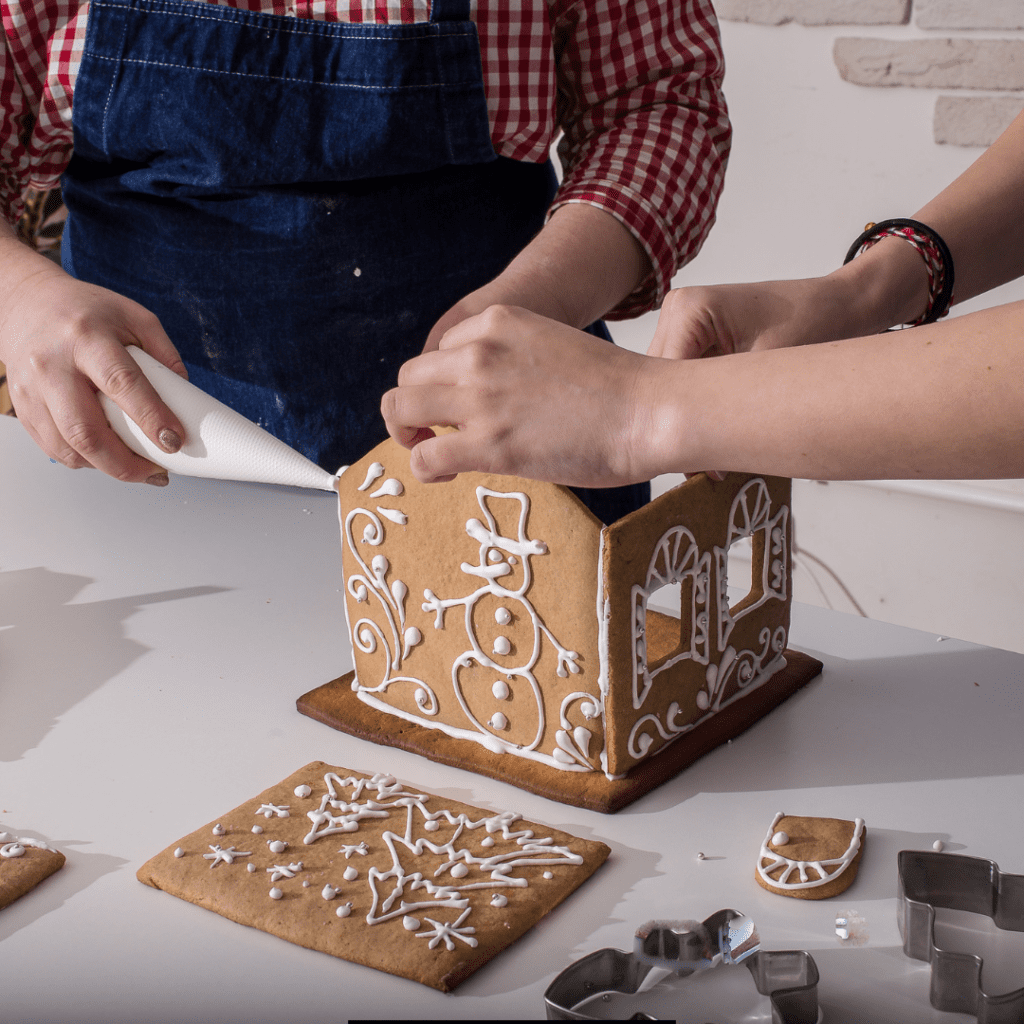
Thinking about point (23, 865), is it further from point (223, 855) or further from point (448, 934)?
point (448, 934)

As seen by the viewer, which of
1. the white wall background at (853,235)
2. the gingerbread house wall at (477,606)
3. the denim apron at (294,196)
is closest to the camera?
the gingerbread house wall at (477,606)

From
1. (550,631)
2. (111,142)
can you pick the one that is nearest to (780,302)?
(550,631)

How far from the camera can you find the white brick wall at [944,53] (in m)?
1.98

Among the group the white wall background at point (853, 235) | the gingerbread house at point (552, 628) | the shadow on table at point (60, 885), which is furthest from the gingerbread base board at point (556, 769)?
the white wall background at point (853, 235)

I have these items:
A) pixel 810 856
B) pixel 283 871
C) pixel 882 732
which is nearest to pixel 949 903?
pixel 810 856

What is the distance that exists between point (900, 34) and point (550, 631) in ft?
5.70

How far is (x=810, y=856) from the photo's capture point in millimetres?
710

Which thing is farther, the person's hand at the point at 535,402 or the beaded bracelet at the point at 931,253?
the beaded bracelet at the point at 931,253

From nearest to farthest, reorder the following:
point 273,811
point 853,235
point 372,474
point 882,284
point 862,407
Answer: point 862,407 < point 273,811 < point 372,474 < point 882,284 < point 853,235

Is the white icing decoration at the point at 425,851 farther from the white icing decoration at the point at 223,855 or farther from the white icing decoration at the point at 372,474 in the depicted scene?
the white icing decoration at the point at 372,474

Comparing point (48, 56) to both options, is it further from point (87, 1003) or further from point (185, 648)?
point (87, 1003)

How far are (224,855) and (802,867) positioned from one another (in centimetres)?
36

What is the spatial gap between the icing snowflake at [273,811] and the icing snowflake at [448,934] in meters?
0.15

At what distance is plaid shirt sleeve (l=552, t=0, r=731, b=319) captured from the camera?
3.94ft
